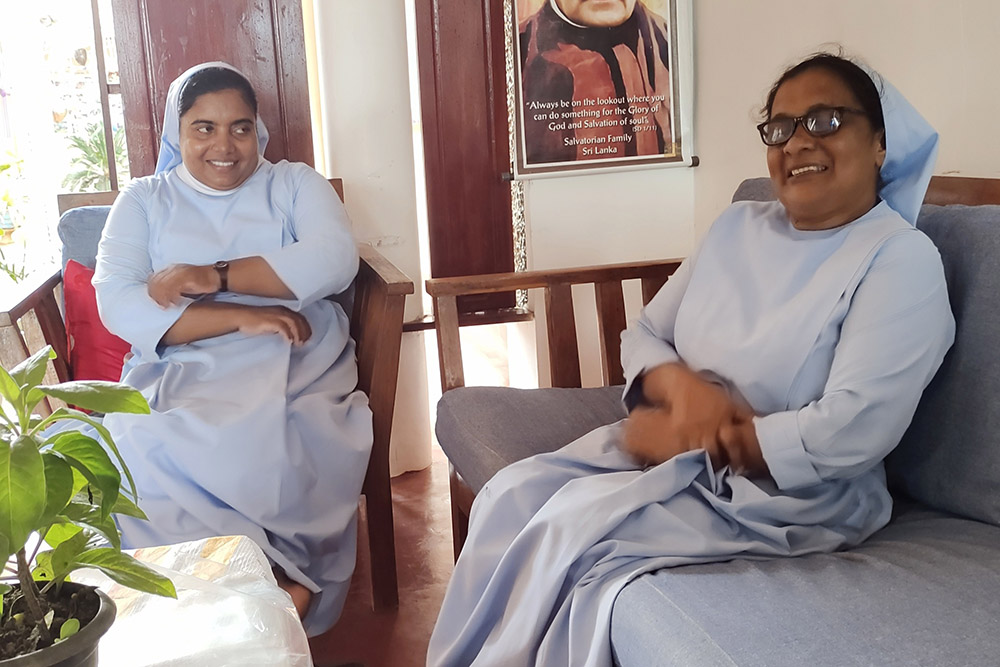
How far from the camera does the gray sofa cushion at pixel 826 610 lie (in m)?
1.06

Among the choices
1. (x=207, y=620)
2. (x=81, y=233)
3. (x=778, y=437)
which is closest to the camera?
(x=207, y=620)

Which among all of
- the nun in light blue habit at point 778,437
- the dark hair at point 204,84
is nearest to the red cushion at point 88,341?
the dark hair at point 204,84

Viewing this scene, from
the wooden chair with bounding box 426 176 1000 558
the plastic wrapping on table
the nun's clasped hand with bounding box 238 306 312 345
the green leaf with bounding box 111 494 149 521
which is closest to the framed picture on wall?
the wooden chair with bounding box 426 176 1000 558

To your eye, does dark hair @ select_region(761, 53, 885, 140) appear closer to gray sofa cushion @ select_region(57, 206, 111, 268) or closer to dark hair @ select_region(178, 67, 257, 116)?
dark hair @ select_region(178, 67, 257, 116)

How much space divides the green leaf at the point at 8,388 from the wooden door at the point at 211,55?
2.26m

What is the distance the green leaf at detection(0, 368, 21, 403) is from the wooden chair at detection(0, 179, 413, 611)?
1.30 m

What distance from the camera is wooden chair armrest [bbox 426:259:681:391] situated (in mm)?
2133

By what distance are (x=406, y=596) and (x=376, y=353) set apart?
2.03 feet

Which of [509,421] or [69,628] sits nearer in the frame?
[69,628]

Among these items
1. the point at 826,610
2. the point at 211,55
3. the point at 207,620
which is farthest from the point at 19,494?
the point at 211,55

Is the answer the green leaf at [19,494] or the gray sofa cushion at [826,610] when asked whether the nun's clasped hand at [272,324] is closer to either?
the gray sofa cushion at [826,610]

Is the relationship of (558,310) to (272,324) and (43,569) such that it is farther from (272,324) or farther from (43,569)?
(43,569)

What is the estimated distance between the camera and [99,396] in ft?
2.36

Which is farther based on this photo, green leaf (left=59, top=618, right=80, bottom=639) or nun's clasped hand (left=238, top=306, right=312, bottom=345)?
nun's clasped hand (left=238, top=306, right=312, bottom=345)
